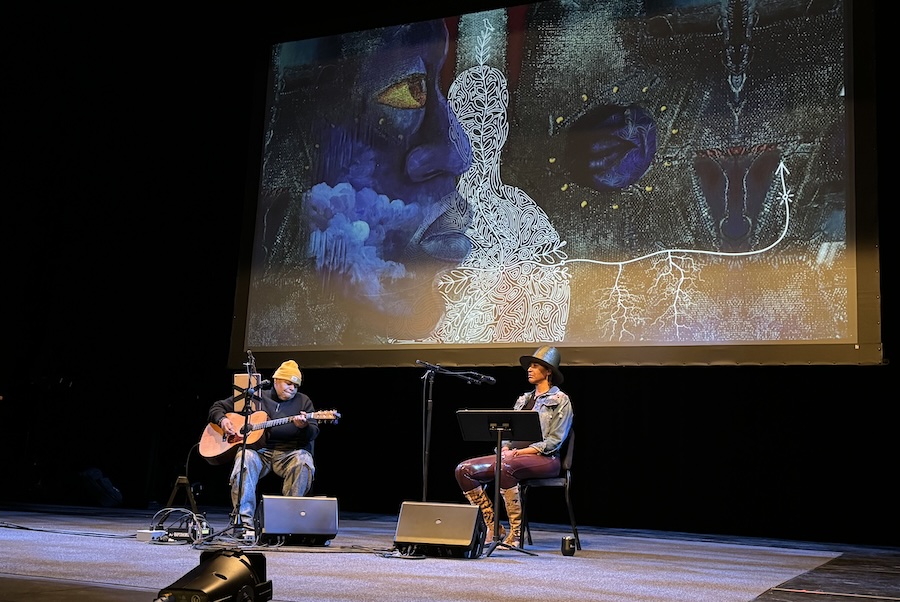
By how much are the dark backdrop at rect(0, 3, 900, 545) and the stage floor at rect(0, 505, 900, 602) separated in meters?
1.55

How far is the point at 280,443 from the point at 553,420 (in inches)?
62.4

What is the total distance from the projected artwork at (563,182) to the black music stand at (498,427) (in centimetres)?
118

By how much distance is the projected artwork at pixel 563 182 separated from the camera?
538cm

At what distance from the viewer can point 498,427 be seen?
4660 mm

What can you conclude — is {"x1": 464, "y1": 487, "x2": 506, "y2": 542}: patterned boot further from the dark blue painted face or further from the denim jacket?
the dark blue painted face

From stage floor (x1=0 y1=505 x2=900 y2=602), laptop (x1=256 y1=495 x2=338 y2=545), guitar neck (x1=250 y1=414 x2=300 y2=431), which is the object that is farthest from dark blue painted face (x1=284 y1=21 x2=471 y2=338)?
laptop (x1=256 y1=495 x2=338 y2=545)

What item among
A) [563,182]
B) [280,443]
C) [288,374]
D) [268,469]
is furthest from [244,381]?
[563,182]

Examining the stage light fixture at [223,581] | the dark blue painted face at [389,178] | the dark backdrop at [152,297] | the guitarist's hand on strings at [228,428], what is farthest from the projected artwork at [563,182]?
the stage light fixture at [223,581]

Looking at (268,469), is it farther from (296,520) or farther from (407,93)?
(407,93)

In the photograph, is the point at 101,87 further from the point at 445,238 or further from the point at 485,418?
the point at 485,418

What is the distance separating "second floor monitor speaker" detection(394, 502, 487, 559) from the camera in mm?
4285

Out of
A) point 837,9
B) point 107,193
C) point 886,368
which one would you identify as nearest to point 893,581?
point 886,368

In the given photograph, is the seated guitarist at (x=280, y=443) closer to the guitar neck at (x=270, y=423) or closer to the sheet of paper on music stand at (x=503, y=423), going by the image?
the guitar neck at (x=270, y=423)

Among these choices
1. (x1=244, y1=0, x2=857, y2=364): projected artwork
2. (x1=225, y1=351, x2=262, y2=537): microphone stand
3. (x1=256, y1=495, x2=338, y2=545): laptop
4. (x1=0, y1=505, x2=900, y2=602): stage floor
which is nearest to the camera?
(x1=0, y1=505, x2=900, y2=602): stage floor
